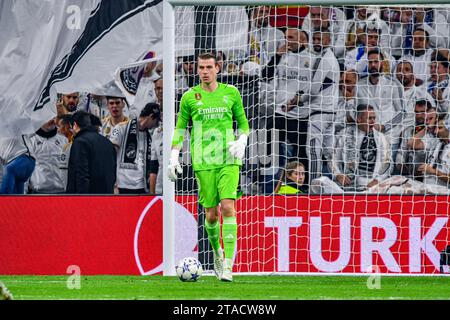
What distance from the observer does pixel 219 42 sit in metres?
15.5

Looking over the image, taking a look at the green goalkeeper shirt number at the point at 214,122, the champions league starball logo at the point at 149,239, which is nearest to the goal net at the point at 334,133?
the champions league starball logo at the point at 149,239

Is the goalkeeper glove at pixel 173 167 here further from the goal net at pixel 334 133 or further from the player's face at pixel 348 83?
the player's face at pixel 348 83

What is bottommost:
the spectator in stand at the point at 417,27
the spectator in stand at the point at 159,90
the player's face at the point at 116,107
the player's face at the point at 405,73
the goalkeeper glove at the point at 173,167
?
the goalkeeper glove at the point at 173,167

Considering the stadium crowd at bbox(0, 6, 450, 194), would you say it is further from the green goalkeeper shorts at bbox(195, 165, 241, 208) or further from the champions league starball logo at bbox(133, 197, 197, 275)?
the green goalkeeper shorts at bbox(195, 165, 241, 208)

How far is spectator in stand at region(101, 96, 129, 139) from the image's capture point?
16234mm

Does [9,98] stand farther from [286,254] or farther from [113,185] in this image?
[286,254]

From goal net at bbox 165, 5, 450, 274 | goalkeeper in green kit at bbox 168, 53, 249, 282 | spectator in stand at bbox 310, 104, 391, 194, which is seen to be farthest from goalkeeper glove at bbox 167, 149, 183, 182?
spectator in stand at bbox 310, 104, 391, 194

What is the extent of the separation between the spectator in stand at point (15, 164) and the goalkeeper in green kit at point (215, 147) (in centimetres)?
385

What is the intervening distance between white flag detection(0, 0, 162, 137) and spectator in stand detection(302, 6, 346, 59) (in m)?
2.14

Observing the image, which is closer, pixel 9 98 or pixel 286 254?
pixel 286 254

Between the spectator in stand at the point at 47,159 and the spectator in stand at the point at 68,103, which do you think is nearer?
the spectator in stand at the point at 47,159

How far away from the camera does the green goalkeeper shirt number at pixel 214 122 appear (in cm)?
1273
